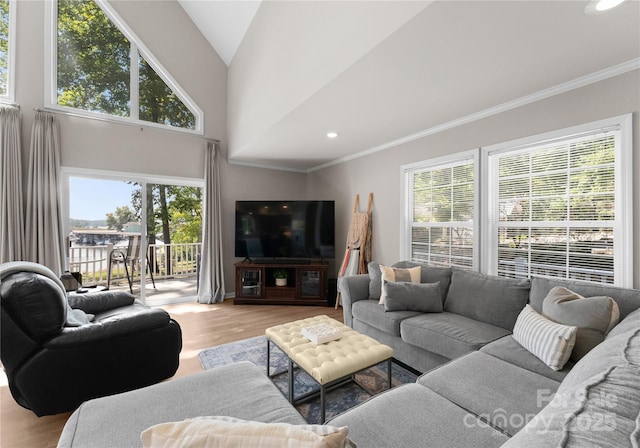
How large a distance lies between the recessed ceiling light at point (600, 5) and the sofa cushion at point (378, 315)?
85.8 inches

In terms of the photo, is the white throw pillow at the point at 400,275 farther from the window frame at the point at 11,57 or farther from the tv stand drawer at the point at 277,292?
the window frame at the point at 11,57

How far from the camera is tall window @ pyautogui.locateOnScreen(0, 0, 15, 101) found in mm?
3137

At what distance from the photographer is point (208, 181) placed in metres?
4.36

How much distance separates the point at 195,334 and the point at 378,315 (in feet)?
6.76

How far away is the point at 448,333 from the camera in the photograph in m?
1.99

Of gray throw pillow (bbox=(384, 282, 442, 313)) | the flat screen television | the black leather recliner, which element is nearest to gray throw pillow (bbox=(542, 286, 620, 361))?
gray throw pillow (bbox=(384, 282, 442, 313))

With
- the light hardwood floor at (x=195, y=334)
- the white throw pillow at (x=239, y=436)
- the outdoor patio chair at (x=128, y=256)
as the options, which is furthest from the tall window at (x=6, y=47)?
the white throw pillow at (x=239, y=436)

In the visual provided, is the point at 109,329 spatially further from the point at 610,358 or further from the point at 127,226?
the point at 127,226

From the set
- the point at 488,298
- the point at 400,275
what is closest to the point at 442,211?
the point at 400,275

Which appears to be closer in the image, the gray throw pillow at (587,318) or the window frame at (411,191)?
the gray throw pillow at (587,318)

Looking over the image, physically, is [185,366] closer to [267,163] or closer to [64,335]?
[64,335]

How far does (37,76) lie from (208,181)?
2.21 metres

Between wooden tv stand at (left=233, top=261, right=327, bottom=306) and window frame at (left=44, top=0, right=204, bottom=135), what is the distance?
2397 mm

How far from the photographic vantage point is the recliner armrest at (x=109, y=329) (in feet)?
5.40
